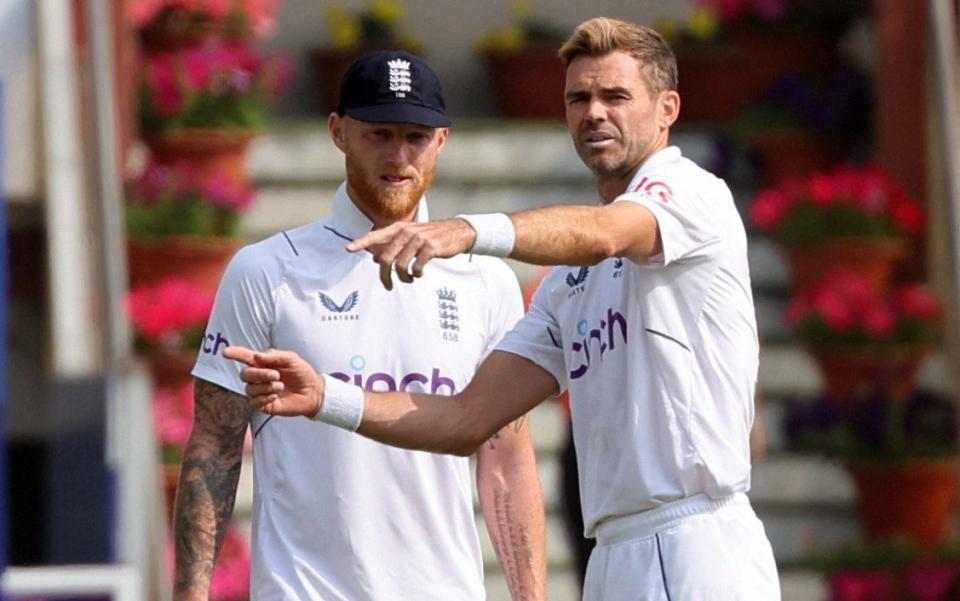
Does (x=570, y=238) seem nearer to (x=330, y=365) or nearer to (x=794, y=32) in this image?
(x=330, y=365)

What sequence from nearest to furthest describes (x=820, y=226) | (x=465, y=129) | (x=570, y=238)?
(x=570, y=238), (x=820, y=226), (x=465, y=129)

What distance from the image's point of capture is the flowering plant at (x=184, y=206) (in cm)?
977

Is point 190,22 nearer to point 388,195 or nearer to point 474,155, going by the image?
point 474,155

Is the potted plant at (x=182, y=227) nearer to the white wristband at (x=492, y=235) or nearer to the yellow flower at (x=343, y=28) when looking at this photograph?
the yellow flower at (x=343, y=28)

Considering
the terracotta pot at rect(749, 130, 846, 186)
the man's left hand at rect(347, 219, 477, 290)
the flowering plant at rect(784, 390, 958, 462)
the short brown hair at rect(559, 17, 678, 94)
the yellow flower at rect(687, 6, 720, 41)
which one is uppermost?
the yellow flower at rect(687, 6, 720, 41)

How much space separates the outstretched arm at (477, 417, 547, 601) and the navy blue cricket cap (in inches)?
30.2

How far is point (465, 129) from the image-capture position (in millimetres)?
10914

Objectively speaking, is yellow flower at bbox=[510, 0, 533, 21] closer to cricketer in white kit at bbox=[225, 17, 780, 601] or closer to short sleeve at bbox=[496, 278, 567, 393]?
short sleeve at bbox=[496, 278, 567, 393]

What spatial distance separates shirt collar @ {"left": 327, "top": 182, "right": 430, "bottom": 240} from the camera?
5828 mm

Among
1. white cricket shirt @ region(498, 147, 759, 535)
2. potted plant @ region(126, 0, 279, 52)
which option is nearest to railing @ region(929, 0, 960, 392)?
potted plant @ region(126, 0, 279, 52)

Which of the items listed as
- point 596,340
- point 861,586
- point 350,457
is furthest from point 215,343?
point 861,586

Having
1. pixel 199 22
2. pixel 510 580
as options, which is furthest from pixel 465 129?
pixel 510 580

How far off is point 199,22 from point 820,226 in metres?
2.76

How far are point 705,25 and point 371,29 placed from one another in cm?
157
